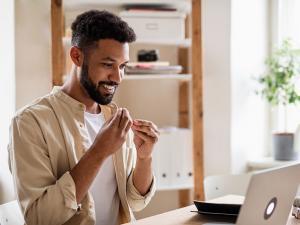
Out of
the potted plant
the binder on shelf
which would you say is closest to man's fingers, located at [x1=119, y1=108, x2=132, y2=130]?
the binder on shelf

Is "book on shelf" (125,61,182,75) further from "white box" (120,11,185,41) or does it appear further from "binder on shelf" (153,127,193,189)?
"binder on shelf" (153,127,193,189)

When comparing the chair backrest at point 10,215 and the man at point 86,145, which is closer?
the man at point 86,145

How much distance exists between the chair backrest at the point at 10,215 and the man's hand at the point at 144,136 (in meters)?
0.48

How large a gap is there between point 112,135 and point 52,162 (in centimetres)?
21

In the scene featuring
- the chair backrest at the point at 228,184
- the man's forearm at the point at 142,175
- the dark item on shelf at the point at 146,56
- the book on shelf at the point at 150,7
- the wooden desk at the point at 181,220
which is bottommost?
the chair backrest at the point at 228,184

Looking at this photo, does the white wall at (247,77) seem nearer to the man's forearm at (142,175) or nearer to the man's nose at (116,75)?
the man's forearm at (142,175)

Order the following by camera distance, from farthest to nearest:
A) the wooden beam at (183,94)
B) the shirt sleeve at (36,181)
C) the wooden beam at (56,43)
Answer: the wooden beam at (183,94) → the wooden beam at (56,43) → the shirt sleeve at (36,181)

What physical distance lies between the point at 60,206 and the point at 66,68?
1.37 m

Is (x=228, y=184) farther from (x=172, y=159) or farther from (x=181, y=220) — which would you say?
(x=181, y=220)

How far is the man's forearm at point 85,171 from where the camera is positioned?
152cm

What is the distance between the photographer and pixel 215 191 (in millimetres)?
2367

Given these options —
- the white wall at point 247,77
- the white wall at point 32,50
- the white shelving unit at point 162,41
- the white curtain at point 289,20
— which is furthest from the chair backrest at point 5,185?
the white curtain at point 289,20

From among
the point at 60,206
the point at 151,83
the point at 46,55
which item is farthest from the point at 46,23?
the point at 60,206

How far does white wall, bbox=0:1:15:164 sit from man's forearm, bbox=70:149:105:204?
76 cm
